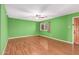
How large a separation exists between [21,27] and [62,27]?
4.34 m

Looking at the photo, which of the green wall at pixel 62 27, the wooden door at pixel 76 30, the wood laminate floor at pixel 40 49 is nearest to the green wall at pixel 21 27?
the green wall at pixel 62 27

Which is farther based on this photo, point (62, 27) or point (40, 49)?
point (62, 27)

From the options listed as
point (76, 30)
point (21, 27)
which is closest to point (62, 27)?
point (76, 30)

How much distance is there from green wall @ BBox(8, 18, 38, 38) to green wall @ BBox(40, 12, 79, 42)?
2.96 m

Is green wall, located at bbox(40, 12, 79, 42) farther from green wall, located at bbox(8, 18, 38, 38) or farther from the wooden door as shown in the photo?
green wall, located at bbox(8, 18, 38, 38)

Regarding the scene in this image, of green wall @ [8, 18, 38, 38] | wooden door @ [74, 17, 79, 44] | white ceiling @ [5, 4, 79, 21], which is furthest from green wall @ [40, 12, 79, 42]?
green wall @ [8, 18, 38, 38]

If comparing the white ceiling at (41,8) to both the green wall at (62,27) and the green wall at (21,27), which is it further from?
the green wall at (21,27)

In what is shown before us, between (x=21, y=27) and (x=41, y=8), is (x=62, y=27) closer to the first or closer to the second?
(x=41, y=8)

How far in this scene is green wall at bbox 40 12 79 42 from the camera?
618 cm

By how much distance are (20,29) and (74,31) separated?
5371 millimetres

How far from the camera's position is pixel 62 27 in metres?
6.92

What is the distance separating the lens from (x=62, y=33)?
6.95 metres
